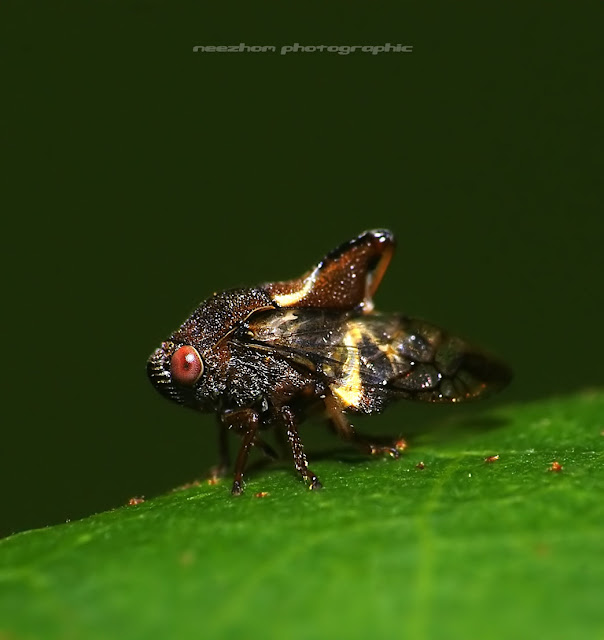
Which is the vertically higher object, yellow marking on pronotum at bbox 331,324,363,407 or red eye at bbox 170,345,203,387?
red eye at bbox 170,345,203,387

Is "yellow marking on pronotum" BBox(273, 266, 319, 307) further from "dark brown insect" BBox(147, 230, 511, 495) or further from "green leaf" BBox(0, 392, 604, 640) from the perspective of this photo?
"green leaf" BBox(0, 392, 604, 640)

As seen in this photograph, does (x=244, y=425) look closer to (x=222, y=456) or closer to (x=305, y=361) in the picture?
(x=222, y=456)

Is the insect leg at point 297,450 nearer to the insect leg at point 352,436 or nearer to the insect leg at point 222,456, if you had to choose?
the insect leg at point 352,436

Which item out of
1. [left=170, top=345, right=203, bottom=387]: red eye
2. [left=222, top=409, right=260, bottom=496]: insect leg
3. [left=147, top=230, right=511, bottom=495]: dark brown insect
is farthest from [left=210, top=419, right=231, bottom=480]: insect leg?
[left=170, top=345, right=203, bottom=387]: red eye

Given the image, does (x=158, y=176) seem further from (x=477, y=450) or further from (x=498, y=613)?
(x=498, y=613)

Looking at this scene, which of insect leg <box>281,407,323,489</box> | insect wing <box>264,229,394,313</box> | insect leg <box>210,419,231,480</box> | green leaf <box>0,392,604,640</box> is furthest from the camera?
insect wing <box>264,229,394,313</box>

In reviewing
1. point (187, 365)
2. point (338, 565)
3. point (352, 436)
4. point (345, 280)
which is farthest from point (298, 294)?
point (338, 565)
